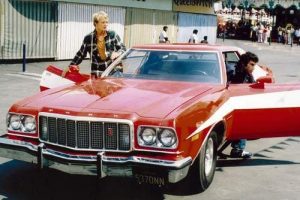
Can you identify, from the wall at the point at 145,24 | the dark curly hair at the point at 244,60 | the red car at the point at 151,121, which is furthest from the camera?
the wall at the point at 145,24

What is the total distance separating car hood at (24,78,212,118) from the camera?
4.83 m

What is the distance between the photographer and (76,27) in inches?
841

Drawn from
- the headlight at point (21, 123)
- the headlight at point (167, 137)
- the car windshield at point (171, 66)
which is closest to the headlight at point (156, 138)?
the headlight at point (167, 137)

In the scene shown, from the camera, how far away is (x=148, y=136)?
466 cm

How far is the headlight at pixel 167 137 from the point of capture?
4633 millimetres

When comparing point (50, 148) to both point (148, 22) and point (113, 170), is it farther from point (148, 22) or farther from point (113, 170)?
point (148, 22)

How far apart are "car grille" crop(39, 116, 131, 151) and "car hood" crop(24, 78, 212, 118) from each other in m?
0.15

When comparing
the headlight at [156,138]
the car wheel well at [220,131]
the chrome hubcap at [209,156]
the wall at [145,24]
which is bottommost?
the chrome hubcap at [209,156]

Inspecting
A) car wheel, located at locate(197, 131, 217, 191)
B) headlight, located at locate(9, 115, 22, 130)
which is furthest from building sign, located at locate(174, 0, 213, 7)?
headlight, located at locate(9, 115, 22, 130)

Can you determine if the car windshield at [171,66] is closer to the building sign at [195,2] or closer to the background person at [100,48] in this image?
the background person at [100,48]

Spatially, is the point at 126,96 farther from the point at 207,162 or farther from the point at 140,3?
the point at 140,3

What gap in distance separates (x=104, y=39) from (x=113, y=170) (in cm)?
338

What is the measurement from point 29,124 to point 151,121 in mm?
1336

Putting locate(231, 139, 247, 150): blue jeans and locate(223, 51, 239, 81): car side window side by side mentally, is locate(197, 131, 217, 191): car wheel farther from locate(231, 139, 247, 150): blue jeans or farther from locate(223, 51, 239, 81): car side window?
locate(223, 51, 239, 81): car side window
